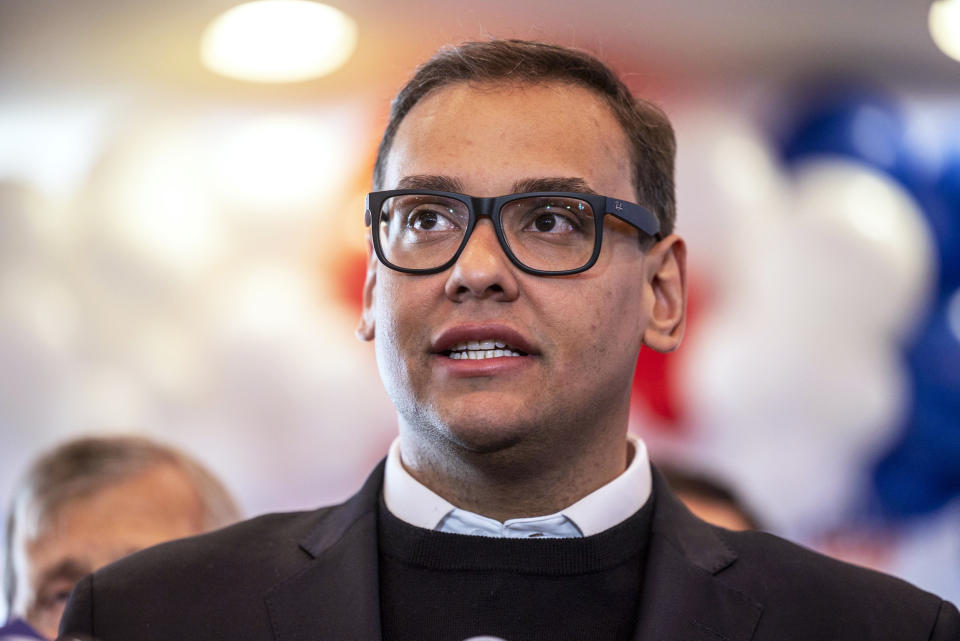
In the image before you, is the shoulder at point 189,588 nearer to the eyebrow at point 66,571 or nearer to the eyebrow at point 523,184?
the eyebrow at point 523,184

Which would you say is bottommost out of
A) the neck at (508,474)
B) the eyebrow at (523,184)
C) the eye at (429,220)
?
the neck at (508,474)

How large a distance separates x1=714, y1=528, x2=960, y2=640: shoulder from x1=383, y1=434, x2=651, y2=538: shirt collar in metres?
0.21

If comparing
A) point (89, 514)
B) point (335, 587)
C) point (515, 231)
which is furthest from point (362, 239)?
point (335, 587)

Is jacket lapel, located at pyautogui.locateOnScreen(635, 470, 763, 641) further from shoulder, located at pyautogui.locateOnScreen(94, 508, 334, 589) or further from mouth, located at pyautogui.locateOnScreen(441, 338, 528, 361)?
shoulder, located at pyautogui.locateOnScreen(94, 508, 334, 589)

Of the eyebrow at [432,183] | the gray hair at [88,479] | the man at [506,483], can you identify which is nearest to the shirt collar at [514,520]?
the man at [506,483]

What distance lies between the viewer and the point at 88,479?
275cm

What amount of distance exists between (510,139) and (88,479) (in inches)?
58.0

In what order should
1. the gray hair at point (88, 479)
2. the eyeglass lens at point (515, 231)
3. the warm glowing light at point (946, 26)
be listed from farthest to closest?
the warm glowing light at point (946, 26) < the gray hair at point (88, 479) < the eyeglass lens at point (515, 231)

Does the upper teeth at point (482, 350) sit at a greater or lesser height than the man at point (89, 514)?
greater

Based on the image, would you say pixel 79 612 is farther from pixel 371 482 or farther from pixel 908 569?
pixel 908 569

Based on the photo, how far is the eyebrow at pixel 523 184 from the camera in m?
1.86

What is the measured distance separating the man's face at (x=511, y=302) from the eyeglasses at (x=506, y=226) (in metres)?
0.02

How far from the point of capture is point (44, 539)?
2.63 m

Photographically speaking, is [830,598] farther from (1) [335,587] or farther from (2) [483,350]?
(1) [335,587]
